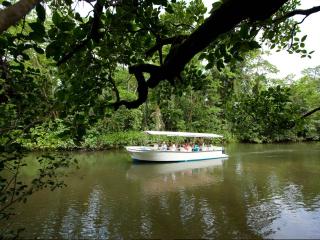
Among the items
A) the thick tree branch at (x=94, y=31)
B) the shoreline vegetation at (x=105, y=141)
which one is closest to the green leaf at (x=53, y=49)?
the thick tree branch at (x=94, y=31)

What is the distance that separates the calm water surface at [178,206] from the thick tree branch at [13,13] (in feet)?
18.3

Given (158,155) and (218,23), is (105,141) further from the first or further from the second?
(218,23)

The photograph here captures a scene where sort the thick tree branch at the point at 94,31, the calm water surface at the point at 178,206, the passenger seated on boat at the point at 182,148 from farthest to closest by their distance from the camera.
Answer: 1. the passenger seated on boat at the point at 182,148
2. the calm water surface at the point at 178,206
3. the thick tree branch at the point at 94,31

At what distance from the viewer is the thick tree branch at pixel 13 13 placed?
148 centimetres

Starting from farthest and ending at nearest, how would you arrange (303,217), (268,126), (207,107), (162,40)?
1. (207,107)
2. (303,217)
3. (268,126)
4. (162,40)

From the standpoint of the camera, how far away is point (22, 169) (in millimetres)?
19438

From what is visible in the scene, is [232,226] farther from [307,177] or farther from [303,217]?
[307,177]

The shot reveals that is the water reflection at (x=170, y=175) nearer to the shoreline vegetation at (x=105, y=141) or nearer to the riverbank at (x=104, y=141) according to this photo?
the shoreline vegetation at (x=105, y=141)

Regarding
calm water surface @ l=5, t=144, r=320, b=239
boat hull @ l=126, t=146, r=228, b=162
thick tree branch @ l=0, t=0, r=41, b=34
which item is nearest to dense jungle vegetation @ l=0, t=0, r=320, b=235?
thick tree branch @ l=0, t=0, r=41, b=34

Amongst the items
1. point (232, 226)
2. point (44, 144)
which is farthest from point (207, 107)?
point (232, 226)

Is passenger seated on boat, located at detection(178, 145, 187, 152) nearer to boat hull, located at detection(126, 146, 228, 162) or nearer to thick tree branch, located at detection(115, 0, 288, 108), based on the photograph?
boat hull, located at detection(126, 146, 228, 162)

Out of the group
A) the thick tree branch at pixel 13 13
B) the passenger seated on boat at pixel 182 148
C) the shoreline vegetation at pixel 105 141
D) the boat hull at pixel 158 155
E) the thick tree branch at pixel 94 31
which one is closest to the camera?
the thick tree branch at pixel 13 13

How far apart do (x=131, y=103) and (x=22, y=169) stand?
17.3 m

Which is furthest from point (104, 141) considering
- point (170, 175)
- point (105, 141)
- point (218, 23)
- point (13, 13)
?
point (13, 13)
